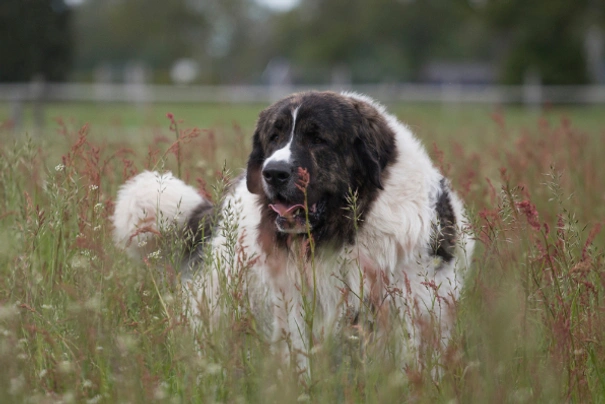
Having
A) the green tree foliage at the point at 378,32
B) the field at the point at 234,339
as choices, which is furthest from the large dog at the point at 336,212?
the green tree foliage at the point at 378,32

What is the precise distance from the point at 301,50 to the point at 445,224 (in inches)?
2194

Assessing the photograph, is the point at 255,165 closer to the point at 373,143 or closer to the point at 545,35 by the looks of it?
the point at 373,143

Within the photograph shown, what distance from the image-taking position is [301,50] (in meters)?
57.6

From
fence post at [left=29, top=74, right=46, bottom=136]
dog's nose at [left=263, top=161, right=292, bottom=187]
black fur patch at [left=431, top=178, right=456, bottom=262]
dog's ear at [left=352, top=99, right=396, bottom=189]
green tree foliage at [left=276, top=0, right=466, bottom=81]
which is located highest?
green tree foliage at [left=276, top=0, right=466, bottom=81]

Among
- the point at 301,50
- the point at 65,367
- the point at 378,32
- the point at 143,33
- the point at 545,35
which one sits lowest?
the point at 65,367

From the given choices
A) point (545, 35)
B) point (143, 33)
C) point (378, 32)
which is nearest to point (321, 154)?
point (545, 35)

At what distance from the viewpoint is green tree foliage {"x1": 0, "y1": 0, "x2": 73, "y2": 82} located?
16.7m

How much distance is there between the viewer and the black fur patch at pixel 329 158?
3.38m

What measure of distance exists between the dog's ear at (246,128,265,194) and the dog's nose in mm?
364

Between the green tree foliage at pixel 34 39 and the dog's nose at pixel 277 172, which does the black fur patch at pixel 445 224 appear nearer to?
the dog's nose at pixel 277 172

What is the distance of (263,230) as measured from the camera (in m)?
3.52

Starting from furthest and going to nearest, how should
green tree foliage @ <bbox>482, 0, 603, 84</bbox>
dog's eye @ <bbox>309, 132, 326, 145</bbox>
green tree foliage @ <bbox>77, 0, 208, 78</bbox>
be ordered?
green tree foliage @ <bbox>77, 0, 208, 78</bbox> < green tree foliage @ <bbox>482, 0, 603, 84</bbox> < dog's eye @ <bbox>309, 132, 326, 145</bbox>

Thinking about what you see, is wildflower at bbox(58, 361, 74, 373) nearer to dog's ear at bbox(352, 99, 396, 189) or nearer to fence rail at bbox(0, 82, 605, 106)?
dog's ear at bbox(352, 99, 396, 189)

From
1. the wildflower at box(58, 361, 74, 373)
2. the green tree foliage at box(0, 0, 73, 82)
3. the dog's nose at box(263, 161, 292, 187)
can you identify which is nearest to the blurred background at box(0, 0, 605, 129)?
the green tree foliage at box(0, 0, 73, 82)
